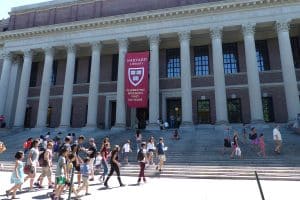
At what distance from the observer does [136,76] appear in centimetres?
2277

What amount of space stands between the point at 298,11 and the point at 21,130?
27.5m

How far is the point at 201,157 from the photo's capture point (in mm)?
15344

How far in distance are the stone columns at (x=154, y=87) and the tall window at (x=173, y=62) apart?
4120mm

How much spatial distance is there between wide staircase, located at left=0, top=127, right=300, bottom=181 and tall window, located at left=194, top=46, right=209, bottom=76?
8.83 m

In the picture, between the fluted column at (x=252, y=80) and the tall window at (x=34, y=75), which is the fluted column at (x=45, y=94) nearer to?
the tall window at (x=34, y=75)

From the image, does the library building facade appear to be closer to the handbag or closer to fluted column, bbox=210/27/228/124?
fluted column, bbox=210/27/228/124

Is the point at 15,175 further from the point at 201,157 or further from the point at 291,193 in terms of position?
the point at 201,157

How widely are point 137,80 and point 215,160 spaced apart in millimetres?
10405

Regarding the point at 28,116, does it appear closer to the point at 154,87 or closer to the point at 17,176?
the point at 154,87

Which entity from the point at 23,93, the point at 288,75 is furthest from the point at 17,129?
the point at 288,75

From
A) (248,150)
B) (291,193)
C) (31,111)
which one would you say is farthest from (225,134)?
(31,111)

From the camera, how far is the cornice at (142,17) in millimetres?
23692

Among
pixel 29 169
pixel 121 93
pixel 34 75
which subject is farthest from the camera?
pixel 34 75

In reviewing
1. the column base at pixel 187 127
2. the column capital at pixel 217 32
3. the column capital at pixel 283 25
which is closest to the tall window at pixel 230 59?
the column capital at pixel 217 32
